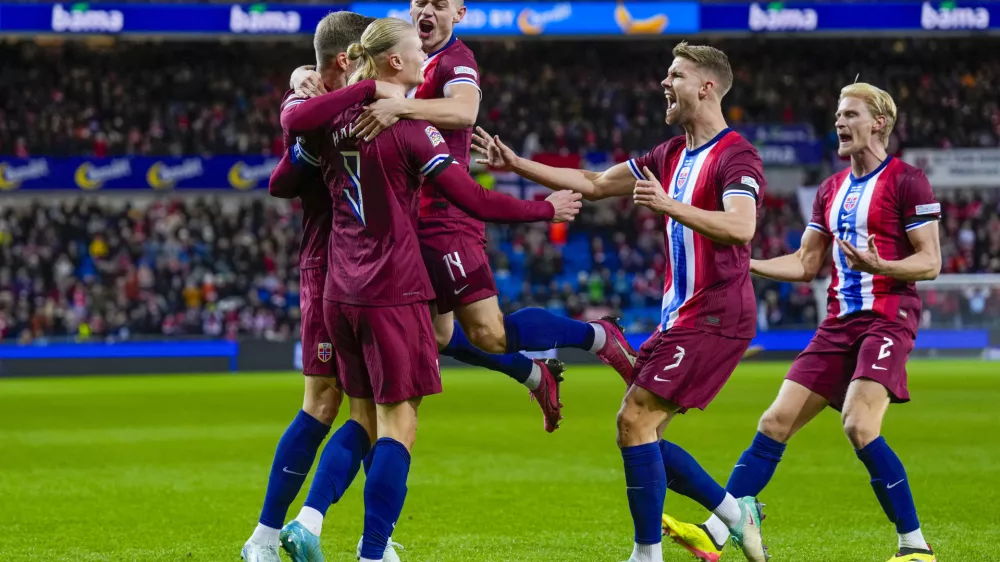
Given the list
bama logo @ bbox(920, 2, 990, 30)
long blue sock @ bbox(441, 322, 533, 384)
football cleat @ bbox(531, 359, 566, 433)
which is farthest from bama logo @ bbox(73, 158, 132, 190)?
football cleat @ bbox(531, 359, 566, 433)

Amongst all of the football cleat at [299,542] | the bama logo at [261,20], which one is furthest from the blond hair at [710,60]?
the bama logo at [261,20]

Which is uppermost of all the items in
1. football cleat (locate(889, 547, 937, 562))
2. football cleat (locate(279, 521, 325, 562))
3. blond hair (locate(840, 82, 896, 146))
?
blond hair (locate(840, 82, 896, 146))

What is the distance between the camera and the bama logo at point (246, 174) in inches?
1211

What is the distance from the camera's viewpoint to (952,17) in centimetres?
3209

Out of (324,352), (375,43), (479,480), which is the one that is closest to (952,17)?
(479,480)

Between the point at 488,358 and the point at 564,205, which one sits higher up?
the point at 564,205

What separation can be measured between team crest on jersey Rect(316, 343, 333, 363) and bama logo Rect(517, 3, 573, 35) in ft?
86.2

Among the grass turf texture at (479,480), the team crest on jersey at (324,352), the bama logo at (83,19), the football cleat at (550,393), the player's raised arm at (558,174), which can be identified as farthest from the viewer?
the bama logo at (83,19)

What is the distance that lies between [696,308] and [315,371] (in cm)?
182

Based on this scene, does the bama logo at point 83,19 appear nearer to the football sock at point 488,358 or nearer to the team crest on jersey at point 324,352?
the football sock at point 488,358

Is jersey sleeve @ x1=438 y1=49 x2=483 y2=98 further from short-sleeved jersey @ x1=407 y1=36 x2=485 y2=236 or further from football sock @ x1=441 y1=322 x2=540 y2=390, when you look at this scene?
football sock @ x1=441 y1=322 x2=540 y2=390

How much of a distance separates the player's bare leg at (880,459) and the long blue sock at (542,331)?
4.76ft

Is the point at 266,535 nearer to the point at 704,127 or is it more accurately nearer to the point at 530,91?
the point at 704,127

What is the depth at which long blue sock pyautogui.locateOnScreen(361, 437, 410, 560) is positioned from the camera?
4.87m
